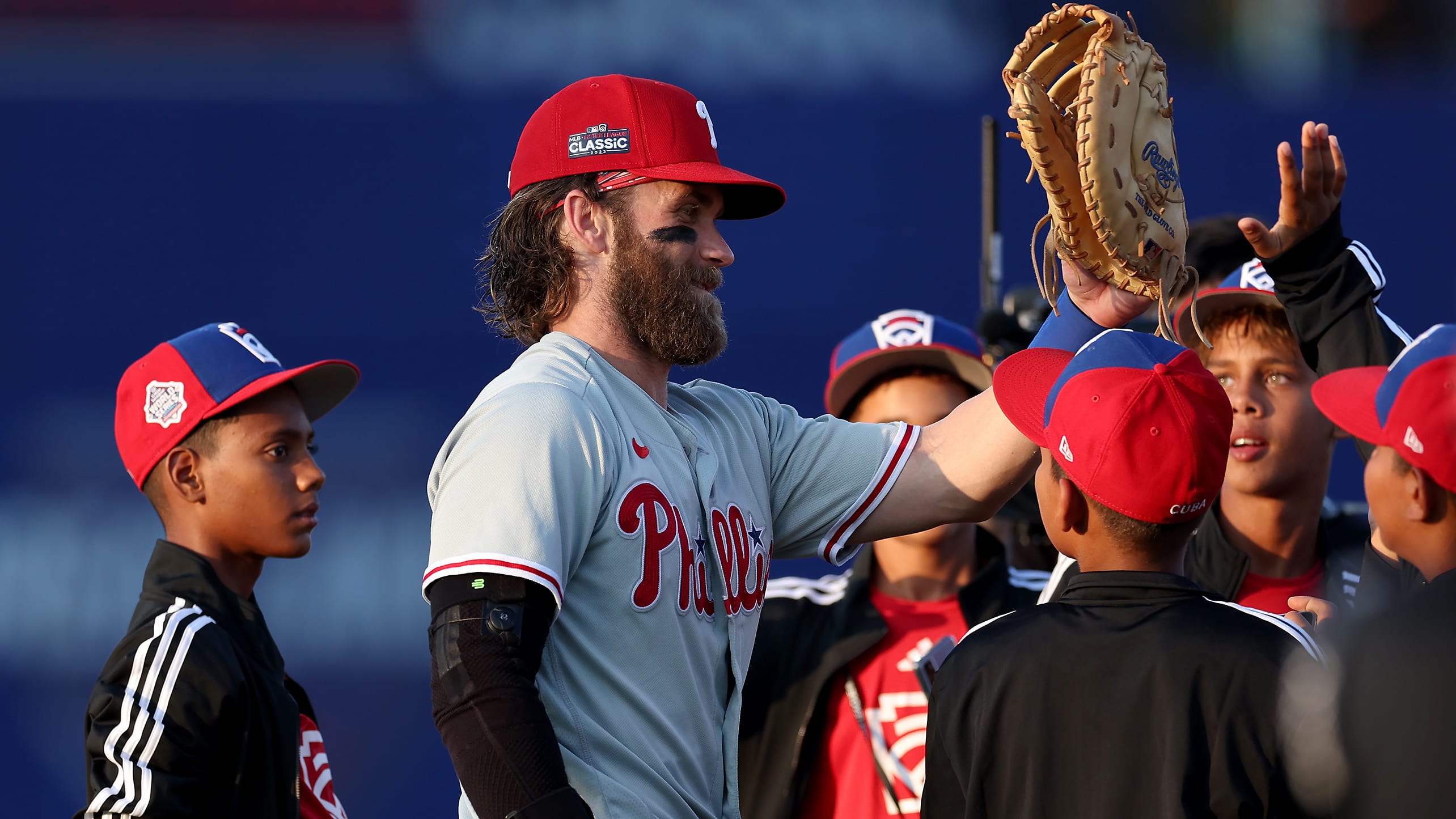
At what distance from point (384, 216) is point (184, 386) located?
276 cm

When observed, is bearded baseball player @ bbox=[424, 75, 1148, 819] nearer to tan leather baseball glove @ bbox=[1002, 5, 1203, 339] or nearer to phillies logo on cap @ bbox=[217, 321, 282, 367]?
tan leather baseball glove @ bbox=[1002, 5, 1203, 339]

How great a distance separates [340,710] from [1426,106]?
15.1 ft

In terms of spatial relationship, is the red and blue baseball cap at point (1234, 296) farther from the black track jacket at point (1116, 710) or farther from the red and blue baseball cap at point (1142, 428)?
the black track jacket at point (1116, 710)

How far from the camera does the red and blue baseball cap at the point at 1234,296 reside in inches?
96.0

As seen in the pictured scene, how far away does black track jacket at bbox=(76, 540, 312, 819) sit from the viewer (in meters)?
2.03

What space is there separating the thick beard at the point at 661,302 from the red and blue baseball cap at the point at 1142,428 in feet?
1.56

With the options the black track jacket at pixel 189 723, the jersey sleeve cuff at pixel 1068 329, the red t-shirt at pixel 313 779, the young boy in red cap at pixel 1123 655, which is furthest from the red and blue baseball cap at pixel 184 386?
the young boy in red cap at pixel 1123 655

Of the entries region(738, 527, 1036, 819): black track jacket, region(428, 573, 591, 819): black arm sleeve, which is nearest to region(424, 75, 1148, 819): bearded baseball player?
region(428, 573, 591, 819): black arm sleeve

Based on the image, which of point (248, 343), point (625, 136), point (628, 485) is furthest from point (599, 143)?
point (248, 343)

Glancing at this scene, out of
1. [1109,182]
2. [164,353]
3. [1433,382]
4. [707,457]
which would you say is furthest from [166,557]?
[1433,382]

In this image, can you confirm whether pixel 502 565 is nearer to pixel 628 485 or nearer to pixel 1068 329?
pixel 628 485

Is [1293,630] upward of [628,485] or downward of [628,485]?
downward

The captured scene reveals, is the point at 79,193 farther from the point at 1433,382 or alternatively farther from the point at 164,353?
the point at 1433,382

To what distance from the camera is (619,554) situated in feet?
5.52
